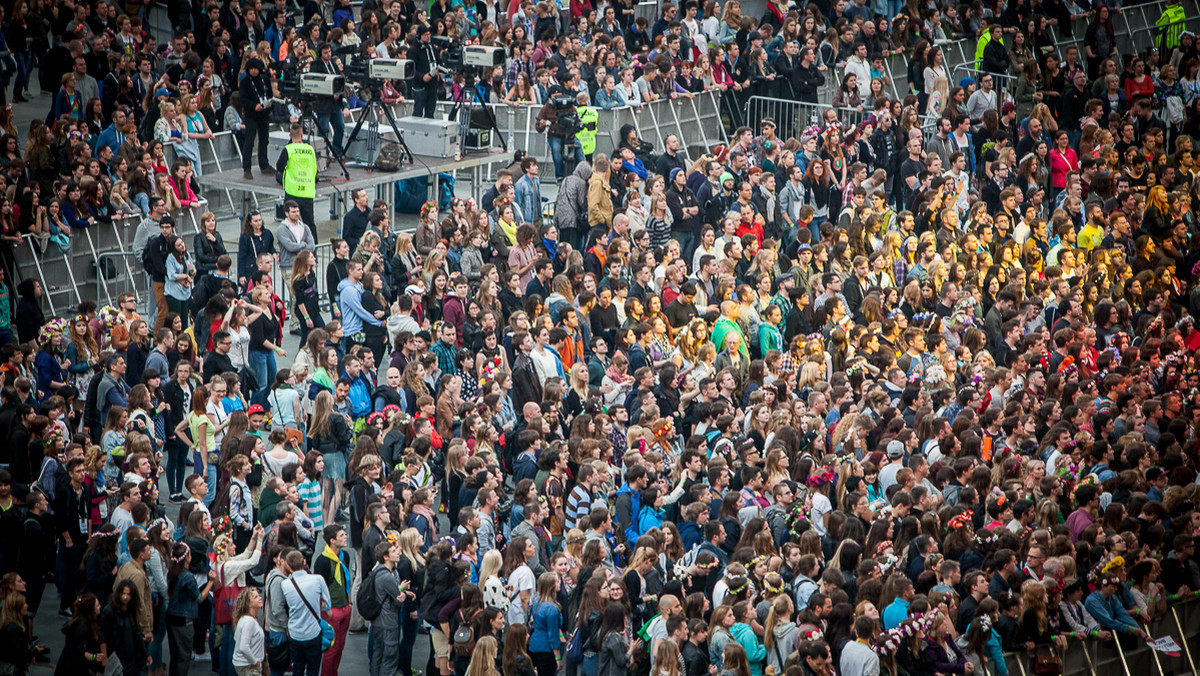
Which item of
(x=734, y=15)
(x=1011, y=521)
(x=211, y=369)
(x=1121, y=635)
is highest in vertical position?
(x=734, y=15)

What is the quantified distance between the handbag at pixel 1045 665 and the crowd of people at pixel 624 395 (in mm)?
34

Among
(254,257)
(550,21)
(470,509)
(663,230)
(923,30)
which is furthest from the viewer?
(923,30)

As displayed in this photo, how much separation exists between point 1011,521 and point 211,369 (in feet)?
24.0

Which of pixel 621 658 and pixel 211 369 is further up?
pixel 211 369

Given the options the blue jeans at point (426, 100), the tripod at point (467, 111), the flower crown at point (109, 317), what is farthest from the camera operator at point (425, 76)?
the flower crown at point (109, 317)

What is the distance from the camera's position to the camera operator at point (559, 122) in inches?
828

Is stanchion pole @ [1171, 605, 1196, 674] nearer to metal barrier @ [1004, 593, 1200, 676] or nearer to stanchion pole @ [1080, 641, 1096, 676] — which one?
metal barrier @ [1004, 593, 1200, 676]

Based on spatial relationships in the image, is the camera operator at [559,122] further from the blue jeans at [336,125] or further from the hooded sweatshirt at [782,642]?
the hooded sweatshirt at [782,642]

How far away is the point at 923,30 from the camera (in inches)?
1030

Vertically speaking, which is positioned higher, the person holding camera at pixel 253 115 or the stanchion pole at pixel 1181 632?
the person holding camera at pixel 253 115

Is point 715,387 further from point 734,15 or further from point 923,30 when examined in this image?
point 923,30

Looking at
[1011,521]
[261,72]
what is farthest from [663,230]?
[1011,521]

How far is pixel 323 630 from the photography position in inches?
464

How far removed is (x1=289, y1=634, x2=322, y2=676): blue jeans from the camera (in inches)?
460
